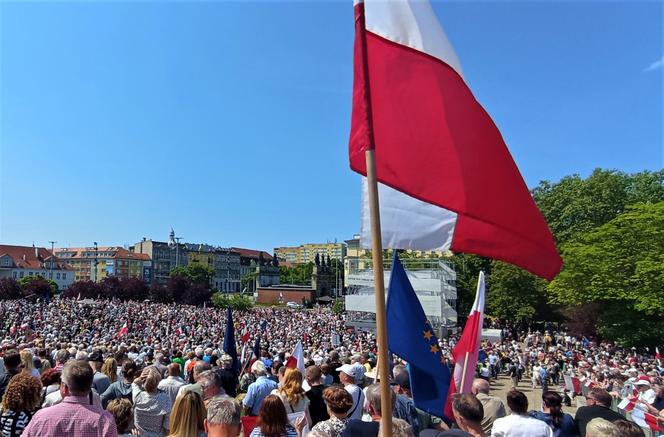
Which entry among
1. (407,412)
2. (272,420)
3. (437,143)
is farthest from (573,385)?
(272,420)

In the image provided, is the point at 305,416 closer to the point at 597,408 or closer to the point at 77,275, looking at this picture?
the point at 597,408

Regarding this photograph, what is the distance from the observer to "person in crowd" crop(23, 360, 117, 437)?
3506 mm

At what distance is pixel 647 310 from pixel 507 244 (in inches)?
1315

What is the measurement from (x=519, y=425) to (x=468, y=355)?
35.3 inches

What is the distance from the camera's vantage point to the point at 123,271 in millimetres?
135750

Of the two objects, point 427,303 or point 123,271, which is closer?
point 427,303

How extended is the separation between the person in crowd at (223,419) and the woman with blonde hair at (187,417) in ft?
0.94

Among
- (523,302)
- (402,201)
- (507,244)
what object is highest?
(402,201)

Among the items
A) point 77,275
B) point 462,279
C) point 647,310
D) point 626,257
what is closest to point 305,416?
point 647,310

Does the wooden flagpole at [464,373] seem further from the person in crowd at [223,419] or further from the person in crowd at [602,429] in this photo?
the person in crowd at [223,419]

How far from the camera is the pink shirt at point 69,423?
3504 millimetres

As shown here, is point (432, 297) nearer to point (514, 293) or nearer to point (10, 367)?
point (514, 293)

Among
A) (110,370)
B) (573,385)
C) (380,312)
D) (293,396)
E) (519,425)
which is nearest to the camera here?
(380,312)

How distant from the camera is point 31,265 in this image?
12188 centimetres
